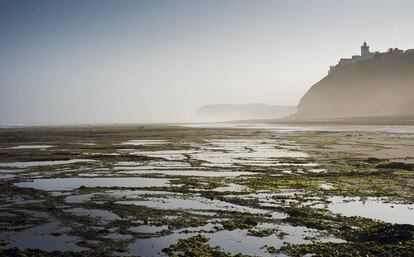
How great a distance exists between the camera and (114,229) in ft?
51.0

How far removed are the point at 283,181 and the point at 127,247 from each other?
1516cm

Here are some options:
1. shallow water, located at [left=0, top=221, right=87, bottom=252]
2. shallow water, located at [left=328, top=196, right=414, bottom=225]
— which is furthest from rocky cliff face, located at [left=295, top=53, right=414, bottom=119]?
shallow water, located at [left=0, top=221, right=87, bottom=252]

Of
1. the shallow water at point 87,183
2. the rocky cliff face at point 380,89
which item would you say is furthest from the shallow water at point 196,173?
the rocky cliff face at point 380,89

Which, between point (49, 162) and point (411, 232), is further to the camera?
point (49, 162)

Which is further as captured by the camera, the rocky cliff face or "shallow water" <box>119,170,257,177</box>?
the rocky cliff face

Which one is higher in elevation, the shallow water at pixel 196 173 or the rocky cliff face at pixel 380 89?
the rocky cliff face at pixel 380 89

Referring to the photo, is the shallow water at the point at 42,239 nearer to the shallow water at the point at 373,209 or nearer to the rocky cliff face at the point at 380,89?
the shallow water at the point at 373,209

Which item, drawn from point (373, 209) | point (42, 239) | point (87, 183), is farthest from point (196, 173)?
point (42, 239)

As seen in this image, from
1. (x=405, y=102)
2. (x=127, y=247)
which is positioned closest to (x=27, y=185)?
(x=127, y=247)

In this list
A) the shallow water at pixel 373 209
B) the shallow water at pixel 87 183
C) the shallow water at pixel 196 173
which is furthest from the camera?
the shallow water at pixel 196 173

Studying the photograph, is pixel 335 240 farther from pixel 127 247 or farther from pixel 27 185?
pixel 27 185

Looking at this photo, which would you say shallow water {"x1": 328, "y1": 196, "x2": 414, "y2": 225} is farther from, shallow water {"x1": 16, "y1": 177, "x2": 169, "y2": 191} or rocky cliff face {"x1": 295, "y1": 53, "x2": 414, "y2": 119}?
rocky cliff face {"x1": 295, "y1": 53, "x2": 414, "y2": 119}

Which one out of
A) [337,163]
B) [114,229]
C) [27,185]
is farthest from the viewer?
[337,163]

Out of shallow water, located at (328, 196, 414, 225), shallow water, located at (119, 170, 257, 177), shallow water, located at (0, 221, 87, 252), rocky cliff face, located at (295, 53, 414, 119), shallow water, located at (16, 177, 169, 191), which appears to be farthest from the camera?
rocky cliff face, located at (295, 53, 414, 119)
